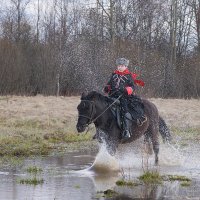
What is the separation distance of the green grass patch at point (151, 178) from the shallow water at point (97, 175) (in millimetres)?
193

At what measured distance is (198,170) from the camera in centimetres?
1154

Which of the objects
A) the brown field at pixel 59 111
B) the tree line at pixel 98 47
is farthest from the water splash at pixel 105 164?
the tree line at pixel 98 47

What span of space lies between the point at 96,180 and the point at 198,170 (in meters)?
2.51

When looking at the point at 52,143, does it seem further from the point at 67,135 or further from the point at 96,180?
the point at 96,180

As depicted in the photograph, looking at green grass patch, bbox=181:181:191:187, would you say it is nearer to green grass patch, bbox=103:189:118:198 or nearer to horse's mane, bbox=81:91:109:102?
green grass patch, bbox=103:189:118:198

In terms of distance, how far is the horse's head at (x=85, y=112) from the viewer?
11.1m

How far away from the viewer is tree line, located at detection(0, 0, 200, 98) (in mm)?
37688

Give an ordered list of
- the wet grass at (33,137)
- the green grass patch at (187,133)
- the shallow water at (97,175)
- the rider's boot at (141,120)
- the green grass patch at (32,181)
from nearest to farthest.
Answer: the shallow water at (97,175) → the green grass patch at (32,181) → the rider's boot at (141,120) → the wet grass at (33,137) → the green grass patch at (187,133)

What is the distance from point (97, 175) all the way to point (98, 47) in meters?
30.1

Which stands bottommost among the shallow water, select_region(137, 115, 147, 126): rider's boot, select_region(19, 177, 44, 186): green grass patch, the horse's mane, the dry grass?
the shallow water

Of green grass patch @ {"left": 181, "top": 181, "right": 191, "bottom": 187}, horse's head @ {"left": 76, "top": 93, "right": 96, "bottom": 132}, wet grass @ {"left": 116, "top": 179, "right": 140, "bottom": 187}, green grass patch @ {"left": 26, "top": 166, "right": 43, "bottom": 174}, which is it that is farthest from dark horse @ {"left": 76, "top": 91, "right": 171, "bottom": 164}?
green grass patch @ {"left": 181, "top": 181, "right": 191, "bottom": 187}

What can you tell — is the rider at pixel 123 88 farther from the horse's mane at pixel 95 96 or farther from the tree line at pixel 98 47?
the tree line at pixel 98 47

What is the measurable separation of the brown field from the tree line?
5.60 meters

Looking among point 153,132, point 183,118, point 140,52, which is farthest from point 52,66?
point 153,132
